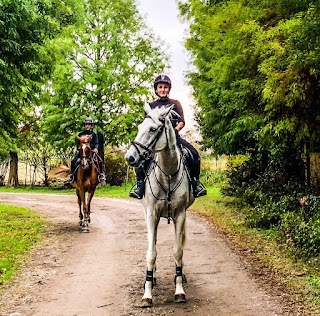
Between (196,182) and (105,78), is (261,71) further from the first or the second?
(105,78)

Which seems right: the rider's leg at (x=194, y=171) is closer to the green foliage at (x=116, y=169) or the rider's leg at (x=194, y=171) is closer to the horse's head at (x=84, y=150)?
the horse's head at (x=84, y=150)

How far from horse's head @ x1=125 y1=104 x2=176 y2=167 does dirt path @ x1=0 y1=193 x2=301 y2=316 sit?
2.02m

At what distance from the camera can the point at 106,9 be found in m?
28.2

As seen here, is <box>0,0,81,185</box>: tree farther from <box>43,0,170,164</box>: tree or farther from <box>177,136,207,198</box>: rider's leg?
<box>43,0,170,164</box>: tree

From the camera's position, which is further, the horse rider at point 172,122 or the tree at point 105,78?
the tree at point 105,78

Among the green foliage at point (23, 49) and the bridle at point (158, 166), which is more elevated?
the green foliage at point (23, 49)

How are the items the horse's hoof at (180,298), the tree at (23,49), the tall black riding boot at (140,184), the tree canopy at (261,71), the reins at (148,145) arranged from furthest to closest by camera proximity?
the tree at (23,49) → the tree canopy at (261,71) → the tall black riding boot at (140,184) → the horse's hoof at (180,298) → the reins at (148,145)

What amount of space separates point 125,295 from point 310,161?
7044mm

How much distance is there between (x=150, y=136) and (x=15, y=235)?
712cm

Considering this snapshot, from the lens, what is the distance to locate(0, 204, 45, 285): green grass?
27.7 ft

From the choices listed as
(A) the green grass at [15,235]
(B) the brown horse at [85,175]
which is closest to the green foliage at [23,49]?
(B) the brown horse at [85,175]

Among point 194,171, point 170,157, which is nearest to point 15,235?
point 194,171

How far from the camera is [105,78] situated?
26922 mm

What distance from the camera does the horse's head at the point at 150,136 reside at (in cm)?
551
